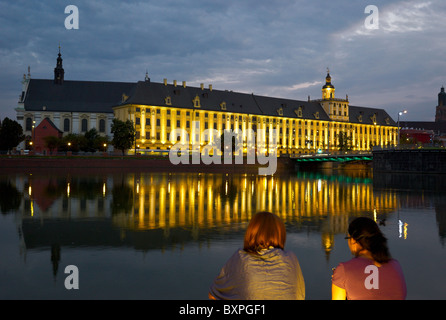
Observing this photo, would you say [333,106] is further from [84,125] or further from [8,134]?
[8,134]

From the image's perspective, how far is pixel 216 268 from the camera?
1062 centimetres

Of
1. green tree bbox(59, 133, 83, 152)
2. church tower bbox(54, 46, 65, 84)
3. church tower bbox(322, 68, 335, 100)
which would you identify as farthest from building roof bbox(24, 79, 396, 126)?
green tree bbox(59, 133, 83, 152)

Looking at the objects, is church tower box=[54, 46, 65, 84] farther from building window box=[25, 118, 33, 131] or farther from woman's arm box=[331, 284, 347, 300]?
woman's arm box=[331, 284, 347, 300]

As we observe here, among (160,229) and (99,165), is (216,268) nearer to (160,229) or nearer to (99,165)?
(160,229)

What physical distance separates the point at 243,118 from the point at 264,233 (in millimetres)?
119902

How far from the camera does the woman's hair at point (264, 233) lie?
4.57m

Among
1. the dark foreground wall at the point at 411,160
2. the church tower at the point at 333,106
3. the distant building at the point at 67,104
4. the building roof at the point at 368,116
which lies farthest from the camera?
the building roof at the point at 368,116

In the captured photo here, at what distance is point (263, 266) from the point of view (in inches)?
181

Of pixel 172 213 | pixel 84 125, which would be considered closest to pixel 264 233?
pixel 172 213

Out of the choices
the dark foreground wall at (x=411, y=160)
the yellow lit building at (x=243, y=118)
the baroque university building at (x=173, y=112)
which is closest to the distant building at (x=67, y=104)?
the baroque university building at (x=173, y=112)

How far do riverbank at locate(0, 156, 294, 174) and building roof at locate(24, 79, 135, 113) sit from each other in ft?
151

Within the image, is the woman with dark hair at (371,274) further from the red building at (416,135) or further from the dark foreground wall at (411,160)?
the red building at (416,135)

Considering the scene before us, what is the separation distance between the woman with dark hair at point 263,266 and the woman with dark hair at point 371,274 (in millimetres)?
562

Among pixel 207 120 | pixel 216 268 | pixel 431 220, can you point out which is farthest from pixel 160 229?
pixel 207 120
